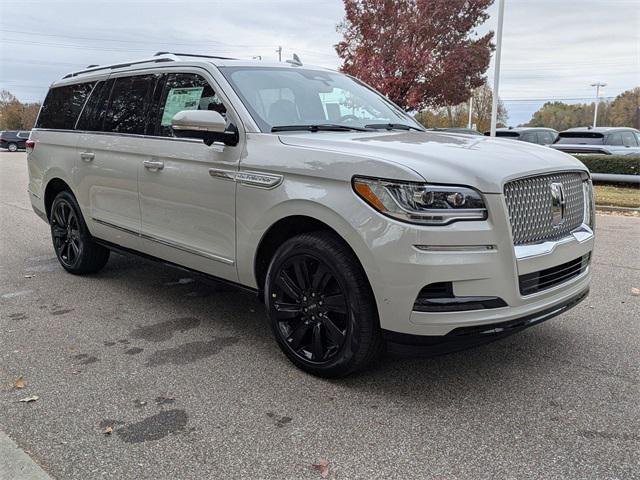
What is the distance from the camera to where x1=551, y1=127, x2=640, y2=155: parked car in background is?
666 inches

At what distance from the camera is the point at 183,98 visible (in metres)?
4.34

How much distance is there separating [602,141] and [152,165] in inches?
655

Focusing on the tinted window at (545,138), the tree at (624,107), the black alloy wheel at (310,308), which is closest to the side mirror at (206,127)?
the black alloy wheel at (310,308)

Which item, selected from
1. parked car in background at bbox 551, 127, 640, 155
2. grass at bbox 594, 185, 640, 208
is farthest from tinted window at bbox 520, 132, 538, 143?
grass at bbox 594, 185, 640, 208

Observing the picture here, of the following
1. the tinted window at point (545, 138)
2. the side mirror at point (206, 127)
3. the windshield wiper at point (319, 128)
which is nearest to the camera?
the side mirror at point (206, 127)

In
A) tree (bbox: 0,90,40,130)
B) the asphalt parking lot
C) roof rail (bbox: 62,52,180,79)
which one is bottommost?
the asphalt parking lot

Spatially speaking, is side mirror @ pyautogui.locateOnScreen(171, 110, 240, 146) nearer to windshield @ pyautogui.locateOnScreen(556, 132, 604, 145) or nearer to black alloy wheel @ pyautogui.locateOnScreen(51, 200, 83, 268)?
black alloy wheel @ pyautogui.locateOnScreen(51, 200, 83, 268)

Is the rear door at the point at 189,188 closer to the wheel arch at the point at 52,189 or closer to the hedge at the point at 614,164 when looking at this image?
the wheel arch at the point at 52,189

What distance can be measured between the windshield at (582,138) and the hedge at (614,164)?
279cm

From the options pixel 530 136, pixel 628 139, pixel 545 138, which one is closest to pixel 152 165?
pixel 628 139

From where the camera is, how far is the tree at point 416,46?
2103cm

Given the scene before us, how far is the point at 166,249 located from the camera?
443 centimetres

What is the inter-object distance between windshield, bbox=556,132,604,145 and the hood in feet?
50.8

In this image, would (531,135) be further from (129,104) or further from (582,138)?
(129,104)
